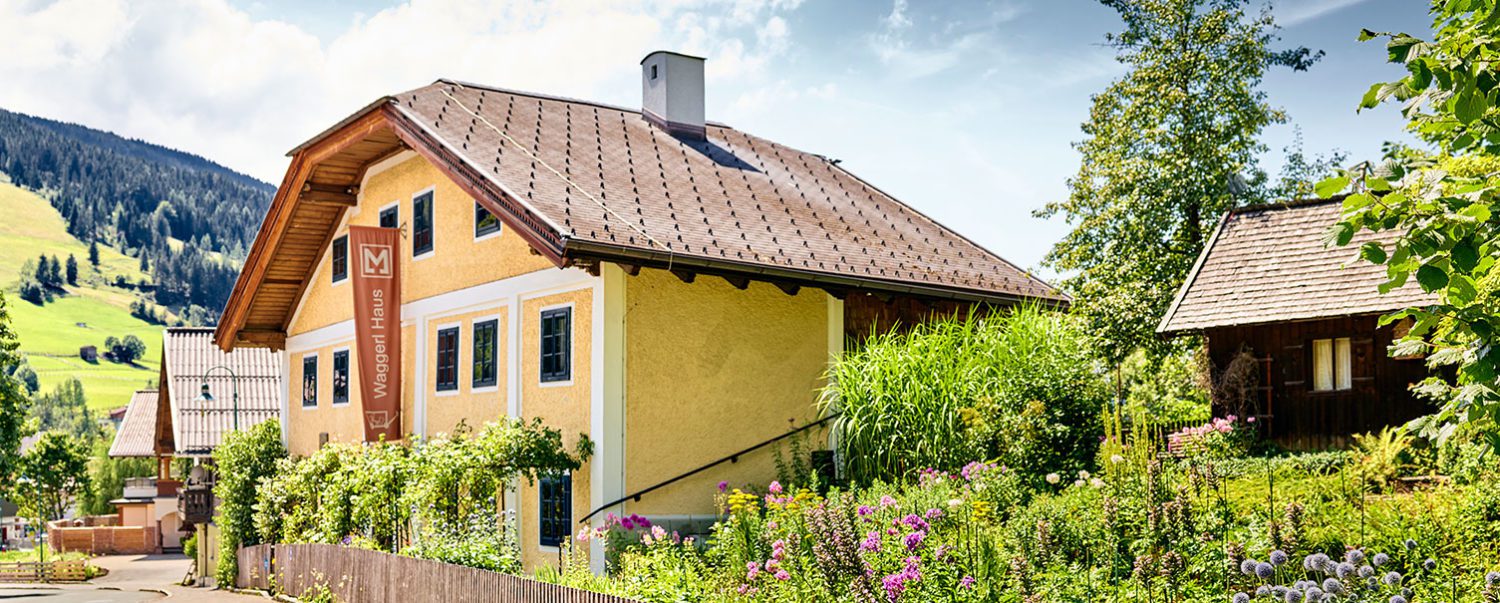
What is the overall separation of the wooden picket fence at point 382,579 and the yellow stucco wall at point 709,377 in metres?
2.93

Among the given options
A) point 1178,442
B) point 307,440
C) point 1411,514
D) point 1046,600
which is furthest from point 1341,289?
point 307,440

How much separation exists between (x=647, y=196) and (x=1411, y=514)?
35.2ft

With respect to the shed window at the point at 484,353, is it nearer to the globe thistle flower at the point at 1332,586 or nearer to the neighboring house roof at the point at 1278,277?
the neighboring house roof at the point at 1278,277

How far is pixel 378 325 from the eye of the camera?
2106 cm

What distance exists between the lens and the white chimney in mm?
23281

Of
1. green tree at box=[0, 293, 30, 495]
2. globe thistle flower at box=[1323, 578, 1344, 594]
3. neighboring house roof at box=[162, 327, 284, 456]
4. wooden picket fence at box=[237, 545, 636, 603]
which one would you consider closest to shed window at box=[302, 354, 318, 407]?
wooden picket fence at box=[237, 545, 636, 603]

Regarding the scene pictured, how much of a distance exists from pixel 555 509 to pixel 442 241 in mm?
5082

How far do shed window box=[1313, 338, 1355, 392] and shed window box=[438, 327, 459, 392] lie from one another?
1163 cm

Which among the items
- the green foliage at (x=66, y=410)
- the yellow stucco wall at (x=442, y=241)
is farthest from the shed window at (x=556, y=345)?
the green foliage at (x=66, y=410)

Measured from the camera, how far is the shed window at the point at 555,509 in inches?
686

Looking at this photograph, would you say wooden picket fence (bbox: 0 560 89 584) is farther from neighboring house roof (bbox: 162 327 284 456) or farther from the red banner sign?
the red banner sign

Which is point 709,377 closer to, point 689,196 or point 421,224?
point 689,196

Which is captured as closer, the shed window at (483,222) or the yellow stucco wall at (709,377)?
the yellow stucco wall at (709,377)

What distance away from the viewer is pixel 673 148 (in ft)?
72.1
